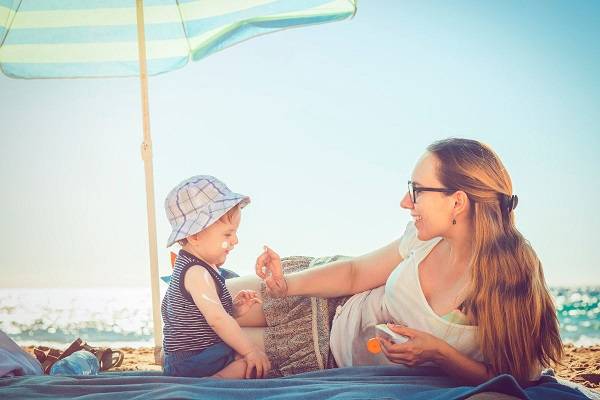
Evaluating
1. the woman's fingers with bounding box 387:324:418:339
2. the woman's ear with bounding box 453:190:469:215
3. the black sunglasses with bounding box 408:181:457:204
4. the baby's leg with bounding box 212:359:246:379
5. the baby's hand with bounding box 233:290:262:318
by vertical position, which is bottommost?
the baby's leg with bounding box 212:359:246:379

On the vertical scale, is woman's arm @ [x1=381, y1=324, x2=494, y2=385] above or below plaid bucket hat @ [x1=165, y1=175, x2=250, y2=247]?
below

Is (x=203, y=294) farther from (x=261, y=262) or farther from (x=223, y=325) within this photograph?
(x=261, y=262)

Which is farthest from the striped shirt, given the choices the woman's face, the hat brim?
the woman's face

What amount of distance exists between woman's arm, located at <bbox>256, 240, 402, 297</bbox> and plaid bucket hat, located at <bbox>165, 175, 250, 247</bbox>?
1.03 ft

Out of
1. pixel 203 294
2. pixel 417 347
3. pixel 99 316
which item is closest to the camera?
Result: pixel 417 347

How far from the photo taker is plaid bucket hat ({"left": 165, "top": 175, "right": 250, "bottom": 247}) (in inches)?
118

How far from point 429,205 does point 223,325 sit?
93 cm

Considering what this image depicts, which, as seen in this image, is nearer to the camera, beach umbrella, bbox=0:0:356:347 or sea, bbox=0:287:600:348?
beach umbrella, bbox=0:0:356:347

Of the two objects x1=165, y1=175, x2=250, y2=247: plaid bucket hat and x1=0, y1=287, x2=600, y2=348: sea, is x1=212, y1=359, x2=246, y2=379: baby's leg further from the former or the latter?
x1=0, y1=287, x2=600, y2=348: sea

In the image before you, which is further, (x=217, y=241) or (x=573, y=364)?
(x=573, y=364)

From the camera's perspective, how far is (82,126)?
18500mm

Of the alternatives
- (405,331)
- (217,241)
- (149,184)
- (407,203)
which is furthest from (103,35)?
(405,331)

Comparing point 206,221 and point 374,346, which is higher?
point 206,221

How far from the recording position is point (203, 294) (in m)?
2.89
